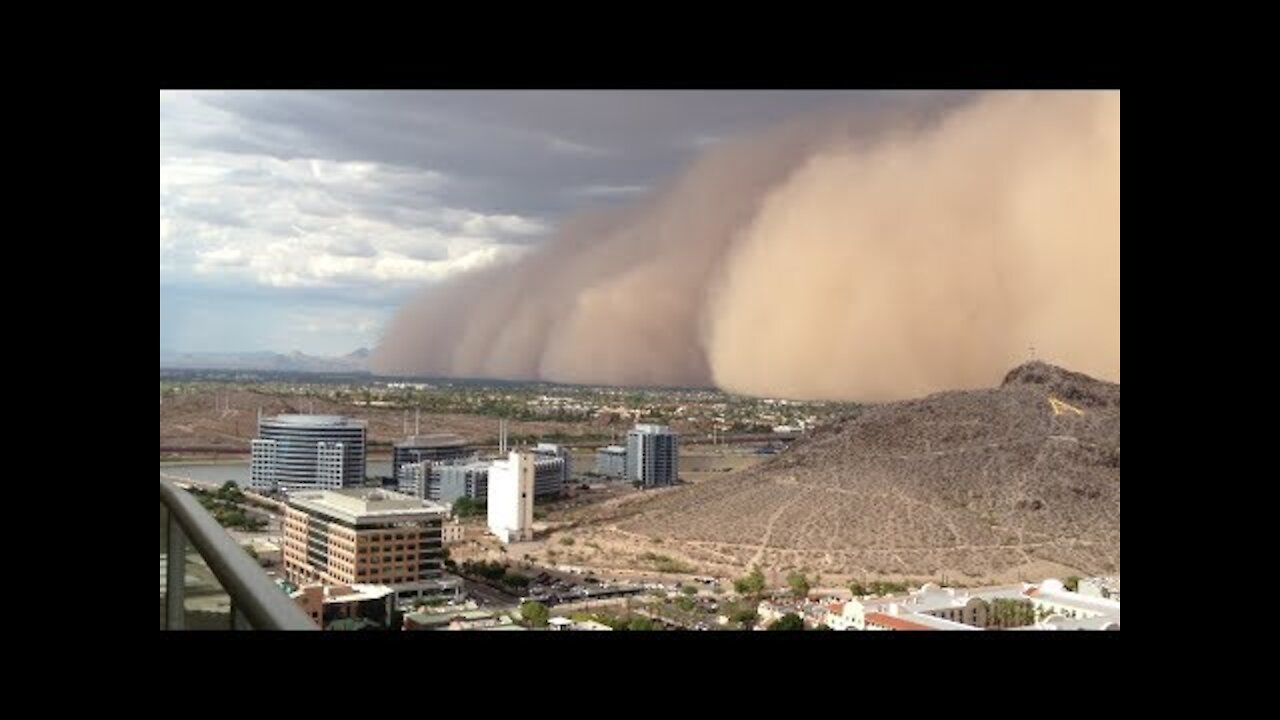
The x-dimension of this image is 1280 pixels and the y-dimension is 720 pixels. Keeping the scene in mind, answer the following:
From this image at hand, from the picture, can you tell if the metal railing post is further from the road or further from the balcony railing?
the road

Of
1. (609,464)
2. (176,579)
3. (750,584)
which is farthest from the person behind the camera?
(609,464)

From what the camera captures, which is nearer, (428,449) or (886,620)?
(886,620)

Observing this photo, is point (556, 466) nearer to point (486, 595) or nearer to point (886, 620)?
point (486, 595)

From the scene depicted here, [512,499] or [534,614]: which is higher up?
[512,499]

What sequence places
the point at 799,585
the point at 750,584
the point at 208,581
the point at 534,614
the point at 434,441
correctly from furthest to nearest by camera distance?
1. the point at 434,441
2. the point at 799,585
3. the point at 750,584
4. the point at 534,614
5. the point at 208,581

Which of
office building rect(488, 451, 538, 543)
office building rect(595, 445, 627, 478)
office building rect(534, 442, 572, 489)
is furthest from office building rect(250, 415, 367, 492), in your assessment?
office building rect(595, 445, 627, 478)

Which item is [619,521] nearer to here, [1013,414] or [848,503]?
[848,503]

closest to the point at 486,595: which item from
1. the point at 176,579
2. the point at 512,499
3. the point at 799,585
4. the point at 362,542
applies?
the point at 362,542
